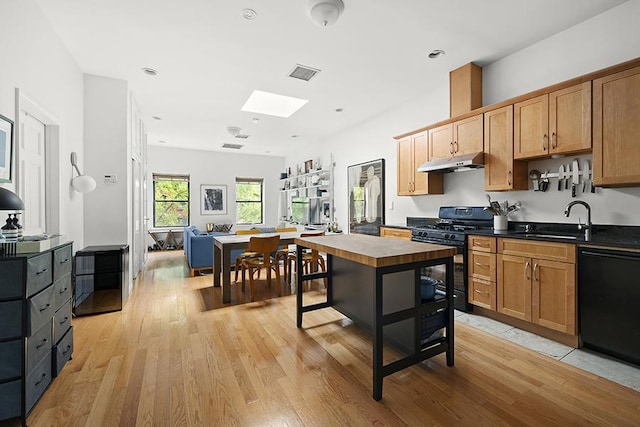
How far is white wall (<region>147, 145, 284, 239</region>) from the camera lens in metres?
8.11

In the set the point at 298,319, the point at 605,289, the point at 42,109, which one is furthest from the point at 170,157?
the point at 605,289

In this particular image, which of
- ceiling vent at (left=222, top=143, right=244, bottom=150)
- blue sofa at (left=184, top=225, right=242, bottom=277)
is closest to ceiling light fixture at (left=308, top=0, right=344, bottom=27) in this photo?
blue sofa at (left=184, top=225, right=242, bottom=277)

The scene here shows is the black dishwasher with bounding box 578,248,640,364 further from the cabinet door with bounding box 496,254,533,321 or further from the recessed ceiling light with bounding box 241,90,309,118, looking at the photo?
the recessed ceiling light with bounding box 241,90,309,118

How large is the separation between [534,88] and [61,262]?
4.57 metres

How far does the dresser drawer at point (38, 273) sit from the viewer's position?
1.63m

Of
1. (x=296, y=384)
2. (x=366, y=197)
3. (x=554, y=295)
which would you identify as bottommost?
(x=296, y=384)

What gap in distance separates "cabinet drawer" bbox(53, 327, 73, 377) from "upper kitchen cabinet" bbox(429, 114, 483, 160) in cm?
417

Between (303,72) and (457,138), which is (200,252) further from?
(457,138)

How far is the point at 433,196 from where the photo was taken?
4.30 metres

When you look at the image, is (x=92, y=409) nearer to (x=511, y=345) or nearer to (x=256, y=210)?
(x=511, y=345)

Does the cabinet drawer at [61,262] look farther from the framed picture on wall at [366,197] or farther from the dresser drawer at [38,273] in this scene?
the framed picture on wall at [366,197]

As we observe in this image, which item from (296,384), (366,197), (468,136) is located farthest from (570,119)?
(366,197)

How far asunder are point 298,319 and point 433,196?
2.70 m

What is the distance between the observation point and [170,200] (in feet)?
27.2
